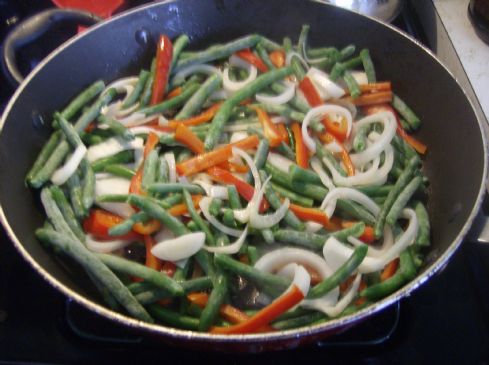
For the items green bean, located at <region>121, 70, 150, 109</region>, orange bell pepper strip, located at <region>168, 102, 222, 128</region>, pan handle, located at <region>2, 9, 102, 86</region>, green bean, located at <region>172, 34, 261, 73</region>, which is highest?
pan handle, located at <region>2, 9, 102, 86</region>

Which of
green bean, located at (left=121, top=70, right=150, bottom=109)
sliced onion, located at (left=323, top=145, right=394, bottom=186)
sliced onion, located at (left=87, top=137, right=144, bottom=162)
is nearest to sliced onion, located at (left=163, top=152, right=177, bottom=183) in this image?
Result: sliced onion, located at (left=87, top=137, right=144, bottom=162)

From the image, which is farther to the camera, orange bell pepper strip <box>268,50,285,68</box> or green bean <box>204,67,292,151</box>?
orange bell pepper strip <box>268,50,285,68</box>

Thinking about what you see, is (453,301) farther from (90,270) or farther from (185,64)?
(185,64)

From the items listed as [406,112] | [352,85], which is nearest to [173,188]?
[352,85]

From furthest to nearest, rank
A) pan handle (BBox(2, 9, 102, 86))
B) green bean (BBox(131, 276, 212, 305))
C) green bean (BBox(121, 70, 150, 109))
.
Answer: green bean (BBox(121, 70, 150, 109)), pan handle (BBox(2, 9, 102, 86)), green bean (BBox(131, 276, 212, 305))

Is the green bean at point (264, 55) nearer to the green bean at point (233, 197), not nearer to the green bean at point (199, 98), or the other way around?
the green bean at point (199, 98)

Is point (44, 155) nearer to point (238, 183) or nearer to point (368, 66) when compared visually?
point (238, 183)

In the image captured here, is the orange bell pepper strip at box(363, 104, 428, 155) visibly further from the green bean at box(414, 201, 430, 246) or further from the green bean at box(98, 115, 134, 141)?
the green bean at box(98, 115, 134, 141)
